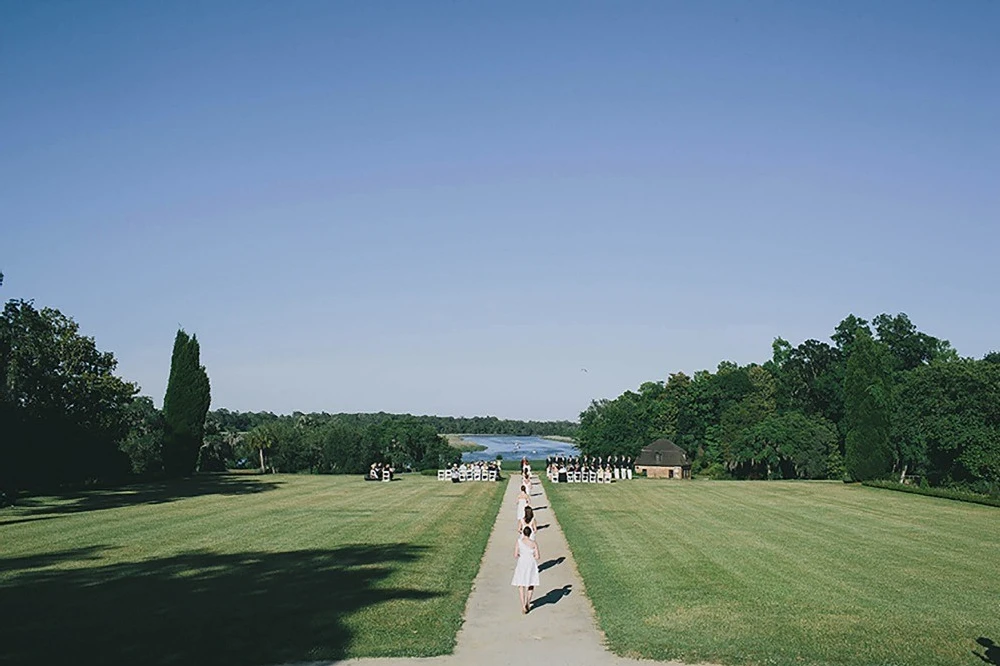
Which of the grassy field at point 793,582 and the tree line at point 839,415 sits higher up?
the tree line at point 839,415

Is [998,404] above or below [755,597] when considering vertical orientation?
above

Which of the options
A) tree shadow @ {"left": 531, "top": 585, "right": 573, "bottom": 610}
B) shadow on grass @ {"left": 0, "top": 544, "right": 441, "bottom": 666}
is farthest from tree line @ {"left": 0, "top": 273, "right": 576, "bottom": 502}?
tree shadow @ {"left": 531, "top": 585, "right": 573, "bottom": 610}

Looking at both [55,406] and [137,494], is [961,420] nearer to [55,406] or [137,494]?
[137,494]

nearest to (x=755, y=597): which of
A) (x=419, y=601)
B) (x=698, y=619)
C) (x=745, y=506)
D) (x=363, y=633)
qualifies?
(x=698, y=619)

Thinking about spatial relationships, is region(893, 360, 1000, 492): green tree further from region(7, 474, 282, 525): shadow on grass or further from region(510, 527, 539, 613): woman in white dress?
region(7, 474, 282, 525): shadow on grass

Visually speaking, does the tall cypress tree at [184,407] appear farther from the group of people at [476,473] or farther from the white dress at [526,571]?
the white dress at [526,571]

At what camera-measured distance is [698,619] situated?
41.0ft

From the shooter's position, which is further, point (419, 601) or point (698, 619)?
point (419, 601)

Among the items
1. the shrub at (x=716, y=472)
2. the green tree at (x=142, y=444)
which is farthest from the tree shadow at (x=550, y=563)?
the shrub at (x=716, y=472)

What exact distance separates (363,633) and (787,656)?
5681 mm

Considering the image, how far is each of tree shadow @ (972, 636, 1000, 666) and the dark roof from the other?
5776 centimetres

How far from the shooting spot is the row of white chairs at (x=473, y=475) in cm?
5031

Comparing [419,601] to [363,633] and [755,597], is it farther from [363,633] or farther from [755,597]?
[755,597]

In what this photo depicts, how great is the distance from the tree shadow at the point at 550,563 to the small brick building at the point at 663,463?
5023 cm
